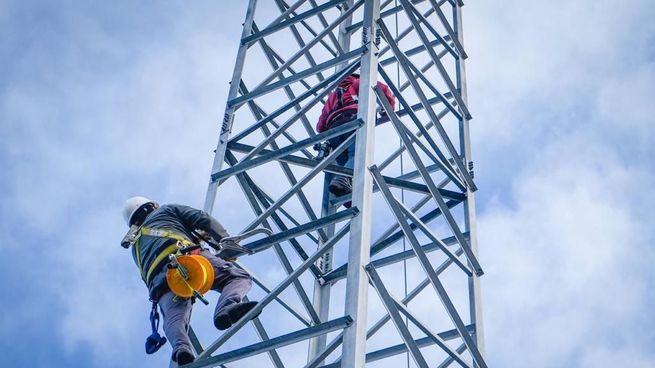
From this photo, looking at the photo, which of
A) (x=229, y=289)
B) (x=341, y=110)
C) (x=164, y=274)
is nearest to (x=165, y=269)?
(x=164, y=274)

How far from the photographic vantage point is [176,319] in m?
9.09

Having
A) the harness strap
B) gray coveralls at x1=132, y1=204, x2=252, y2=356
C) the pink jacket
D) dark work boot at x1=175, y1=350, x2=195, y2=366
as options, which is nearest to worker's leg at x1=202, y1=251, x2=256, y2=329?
gray coveralls at x1=132, y1=204, x2=252, y2=356

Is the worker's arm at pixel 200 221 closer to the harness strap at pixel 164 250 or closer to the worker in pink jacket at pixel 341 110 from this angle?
the harness strap at pixel 164 250

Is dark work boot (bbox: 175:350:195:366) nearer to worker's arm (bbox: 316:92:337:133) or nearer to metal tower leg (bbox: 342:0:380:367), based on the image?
metal tower leg (bbox: 342:0:380:367)

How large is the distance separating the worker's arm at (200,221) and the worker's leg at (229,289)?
26cm

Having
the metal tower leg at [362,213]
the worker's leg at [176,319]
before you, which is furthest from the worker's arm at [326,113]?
the worker's leg at [176,319]

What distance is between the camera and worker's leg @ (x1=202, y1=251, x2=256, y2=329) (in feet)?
28.5

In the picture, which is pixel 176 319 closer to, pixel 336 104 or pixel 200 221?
pixel 200 221

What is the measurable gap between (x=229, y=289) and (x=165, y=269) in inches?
28.9

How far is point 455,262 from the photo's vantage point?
10.7 m

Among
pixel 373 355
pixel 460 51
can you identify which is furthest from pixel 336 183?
pixel 460 51

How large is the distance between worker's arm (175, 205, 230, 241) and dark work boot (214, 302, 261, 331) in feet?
3.36

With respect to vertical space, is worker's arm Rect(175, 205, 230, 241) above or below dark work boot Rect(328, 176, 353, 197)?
below

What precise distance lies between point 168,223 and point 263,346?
6.94ft
